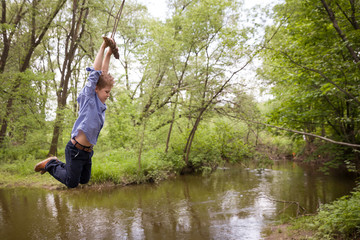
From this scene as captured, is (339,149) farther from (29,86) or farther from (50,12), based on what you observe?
(50,12)

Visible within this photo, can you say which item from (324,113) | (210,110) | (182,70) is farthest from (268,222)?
(182,70)

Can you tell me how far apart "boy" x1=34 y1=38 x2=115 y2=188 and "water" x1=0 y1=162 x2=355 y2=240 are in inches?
109

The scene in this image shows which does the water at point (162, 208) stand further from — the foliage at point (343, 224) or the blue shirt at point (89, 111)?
the blue shirt at point (89, 111)

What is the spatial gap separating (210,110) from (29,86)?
872 cm

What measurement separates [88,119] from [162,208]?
507cm

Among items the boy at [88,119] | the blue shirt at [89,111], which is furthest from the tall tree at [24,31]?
the blue shirt at [89,111]

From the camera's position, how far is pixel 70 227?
566cm

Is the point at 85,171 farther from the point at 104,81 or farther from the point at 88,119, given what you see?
the point at 104,81

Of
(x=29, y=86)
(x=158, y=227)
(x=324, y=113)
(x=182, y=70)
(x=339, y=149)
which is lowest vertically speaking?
(x=158, y=227)

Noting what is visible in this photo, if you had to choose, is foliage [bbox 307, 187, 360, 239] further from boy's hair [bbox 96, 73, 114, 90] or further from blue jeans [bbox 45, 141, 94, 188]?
boy's hair [bbox 96, 73, 114, 90]

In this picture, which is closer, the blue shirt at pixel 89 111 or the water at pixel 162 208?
the blue shirt at pixel 89 111

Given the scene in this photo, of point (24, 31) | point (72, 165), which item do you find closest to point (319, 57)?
point (72, 165)

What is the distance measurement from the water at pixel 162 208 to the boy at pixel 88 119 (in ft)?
9.09

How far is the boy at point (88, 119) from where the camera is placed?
9.83 ft
